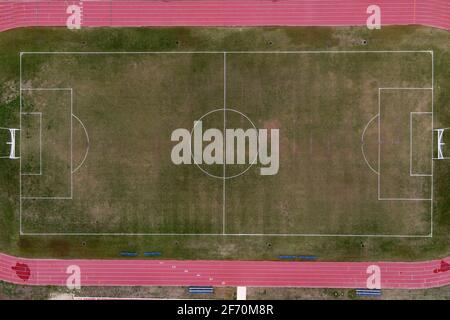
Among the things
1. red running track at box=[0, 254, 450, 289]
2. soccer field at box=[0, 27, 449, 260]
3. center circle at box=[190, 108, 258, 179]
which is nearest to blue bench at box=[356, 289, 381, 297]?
red running track at box=[0, 254, 450, 289]

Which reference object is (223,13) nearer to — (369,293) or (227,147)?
(227,147)

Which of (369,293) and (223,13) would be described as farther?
(223,13)

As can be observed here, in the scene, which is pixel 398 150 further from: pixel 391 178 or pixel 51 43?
pixel 51 43

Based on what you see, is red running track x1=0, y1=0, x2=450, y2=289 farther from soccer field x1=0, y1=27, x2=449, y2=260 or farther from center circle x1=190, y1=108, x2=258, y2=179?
center circle x1=190, y1=108, x2=258, y2=179

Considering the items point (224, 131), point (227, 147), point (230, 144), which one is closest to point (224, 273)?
point (227, 147)

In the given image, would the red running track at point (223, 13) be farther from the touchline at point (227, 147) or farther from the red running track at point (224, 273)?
the red running track at point (224, 273)

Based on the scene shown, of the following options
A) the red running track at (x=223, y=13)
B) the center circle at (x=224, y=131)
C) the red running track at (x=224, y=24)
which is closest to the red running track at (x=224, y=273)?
the red running track at (x=224, y=24)
